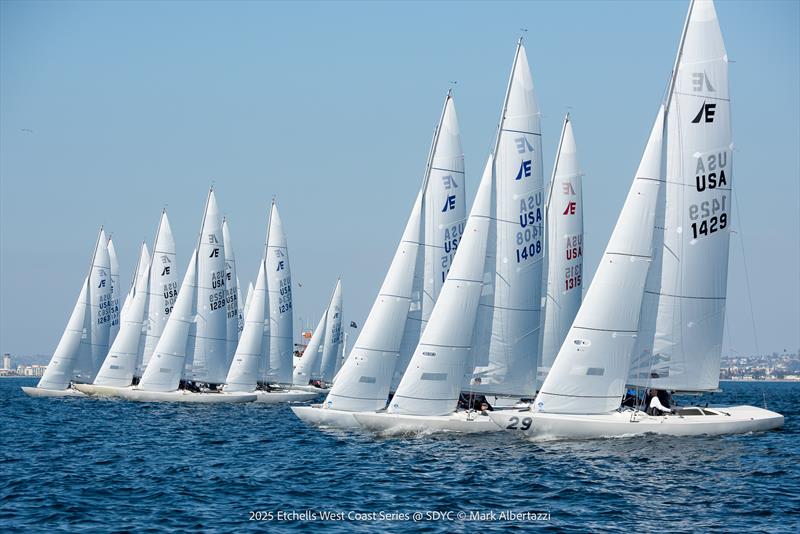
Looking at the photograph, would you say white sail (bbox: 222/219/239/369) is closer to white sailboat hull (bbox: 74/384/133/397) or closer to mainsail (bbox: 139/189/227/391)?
mainsail (bbox: 139/189/227/391)

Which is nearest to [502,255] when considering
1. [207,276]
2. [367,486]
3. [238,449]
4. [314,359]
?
[238,449]

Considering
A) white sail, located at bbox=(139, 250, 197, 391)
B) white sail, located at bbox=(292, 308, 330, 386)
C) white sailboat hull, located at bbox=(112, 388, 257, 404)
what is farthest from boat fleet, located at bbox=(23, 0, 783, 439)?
white sail, located at bbox=(292, 308, 330, 386)

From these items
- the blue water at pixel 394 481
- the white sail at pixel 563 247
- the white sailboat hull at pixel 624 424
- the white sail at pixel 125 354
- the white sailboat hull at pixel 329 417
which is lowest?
the blue water at pixel 394 481

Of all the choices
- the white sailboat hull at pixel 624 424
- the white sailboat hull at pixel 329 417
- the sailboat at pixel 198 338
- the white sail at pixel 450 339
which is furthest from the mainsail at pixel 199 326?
the white sailboat hull at pixel 624 424

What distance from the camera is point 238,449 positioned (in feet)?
108

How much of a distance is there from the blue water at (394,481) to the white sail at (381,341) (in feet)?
4.46

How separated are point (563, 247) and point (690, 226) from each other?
7106 mm

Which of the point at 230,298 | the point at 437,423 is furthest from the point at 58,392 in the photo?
the point at 437,423

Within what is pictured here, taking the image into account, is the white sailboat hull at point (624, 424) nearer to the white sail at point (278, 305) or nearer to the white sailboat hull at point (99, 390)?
the white sail at point (278, 305)

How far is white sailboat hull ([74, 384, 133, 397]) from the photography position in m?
56.4

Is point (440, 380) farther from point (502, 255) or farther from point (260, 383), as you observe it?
point (260, 383)

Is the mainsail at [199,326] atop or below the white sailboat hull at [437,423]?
atop

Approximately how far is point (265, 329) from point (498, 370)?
26305 millimetres

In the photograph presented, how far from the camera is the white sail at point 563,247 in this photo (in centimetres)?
3822
